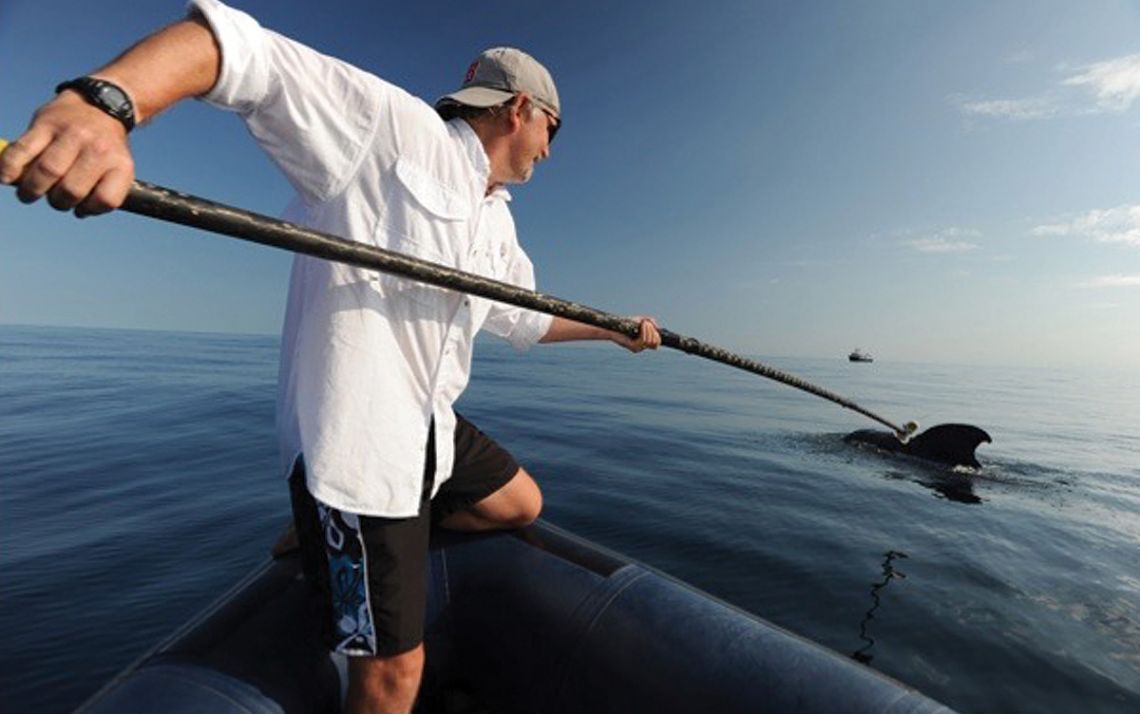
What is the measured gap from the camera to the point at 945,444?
11602mm

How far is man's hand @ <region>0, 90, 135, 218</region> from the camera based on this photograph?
84 centimetres

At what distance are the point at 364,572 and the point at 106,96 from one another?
1508 millimetres

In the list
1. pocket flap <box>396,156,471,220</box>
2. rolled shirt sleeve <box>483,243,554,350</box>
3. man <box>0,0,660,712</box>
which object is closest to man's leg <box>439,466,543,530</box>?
man <box>0,0,660,712</box>

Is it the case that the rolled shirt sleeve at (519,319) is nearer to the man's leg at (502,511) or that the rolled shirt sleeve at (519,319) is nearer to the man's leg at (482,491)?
the man's leg at (482,491)

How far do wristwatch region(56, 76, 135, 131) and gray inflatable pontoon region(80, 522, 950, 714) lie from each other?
191 cm

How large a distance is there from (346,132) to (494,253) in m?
0.94

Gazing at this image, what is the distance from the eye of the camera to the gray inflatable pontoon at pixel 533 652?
1.91 meters

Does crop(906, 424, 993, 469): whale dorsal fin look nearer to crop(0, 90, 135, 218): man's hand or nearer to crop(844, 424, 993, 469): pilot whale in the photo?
crop(844, 424, 993, 469): pilot whale

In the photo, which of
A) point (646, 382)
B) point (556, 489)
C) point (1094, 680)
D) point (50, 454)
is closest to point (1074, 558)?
point (1094, 680)

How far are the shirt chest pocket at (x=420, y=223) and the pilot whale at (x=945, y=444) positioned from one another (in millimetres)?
11580

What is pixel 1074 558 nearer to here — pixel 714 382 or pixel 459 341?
pixel 459 341

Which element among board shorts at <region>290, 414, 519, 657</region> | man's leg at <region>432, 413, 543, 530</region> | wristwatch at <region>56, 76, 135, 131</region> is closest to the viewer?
wristwatch at <region>56, 76, 135, 131</region>

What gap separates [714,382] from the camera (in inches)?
1175

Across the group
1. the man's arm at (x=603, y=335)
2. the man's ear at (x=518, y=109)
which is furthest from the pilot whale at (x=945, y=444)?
the man's ear at (x=518, y=109)
